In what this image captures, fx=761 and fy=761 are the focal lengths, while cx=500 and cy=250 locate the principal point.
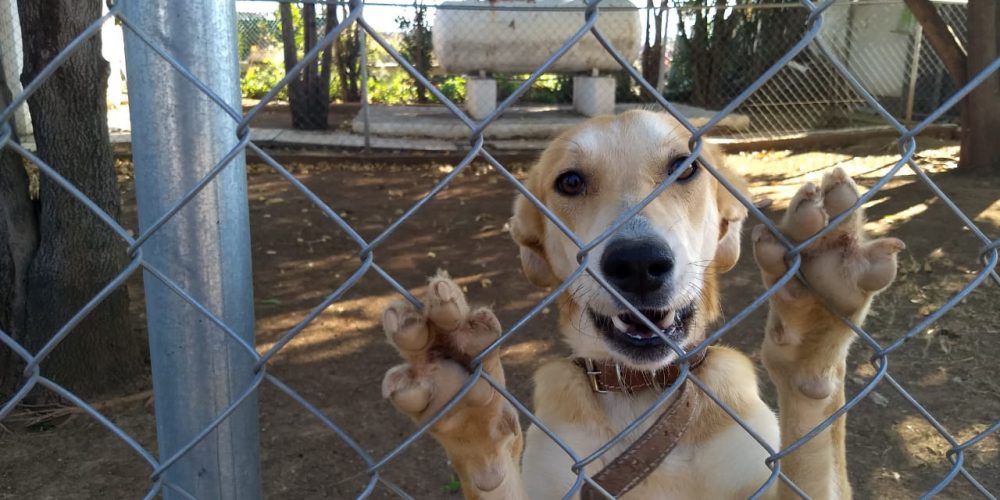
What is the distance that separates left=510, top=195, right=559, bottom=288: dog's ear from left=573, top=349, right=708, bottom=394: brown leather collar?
47 cm

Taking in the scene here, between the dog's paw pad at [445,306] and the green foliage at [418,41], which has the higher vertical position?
the green foliage at [418,41]

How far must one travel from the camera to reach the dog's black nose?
5.73 feet

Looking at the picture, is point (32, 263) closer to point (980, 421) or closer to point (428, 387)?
point (428, 387)

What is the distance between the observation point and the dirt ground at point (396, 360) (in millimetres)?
3674

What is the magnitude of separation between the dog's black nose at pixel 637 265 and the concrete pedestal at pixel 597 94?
1039cm

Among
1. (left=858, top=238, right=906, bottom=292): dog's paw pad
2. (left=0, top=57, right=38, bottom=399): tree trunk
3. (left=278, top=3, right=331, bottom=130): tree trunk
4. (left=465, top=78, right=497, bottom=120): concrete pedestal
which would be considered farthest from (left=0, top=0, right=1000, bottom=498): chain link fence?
(left=278, top=3, right=331, bottom=130): tree trunk

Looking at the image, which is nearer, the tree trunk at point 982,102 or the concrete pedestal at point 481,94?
the tree trunk at point 982,102

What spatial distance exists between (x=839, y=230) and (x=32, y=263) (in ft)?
13.5

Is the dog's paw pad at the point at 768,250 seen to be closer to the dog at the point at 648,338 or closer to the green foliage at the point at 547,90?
the dog at the point at 648,338


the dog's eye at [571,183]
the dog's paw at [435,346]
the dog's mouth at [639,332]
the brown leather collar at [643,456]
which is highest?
the dog's eye at [571,183]

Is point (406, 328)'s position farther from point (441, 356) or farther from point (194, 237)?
point (194, 237)

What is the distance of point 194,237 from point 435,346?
533mm

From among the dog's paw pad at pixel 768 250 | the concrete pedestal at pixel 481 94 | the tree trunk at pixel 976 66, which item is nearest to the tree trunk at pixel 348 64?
the concrete pedestal at pixel 481 94

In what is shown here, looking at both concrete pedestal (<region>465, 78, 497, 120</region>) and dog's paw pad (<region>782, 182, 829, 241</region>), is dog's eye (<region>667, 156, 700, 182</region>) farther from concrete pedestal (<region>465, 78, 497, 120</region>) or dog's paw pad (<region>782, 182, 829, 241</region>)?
concrete pedestal (<region>465, 78, 497, 120</region>)
